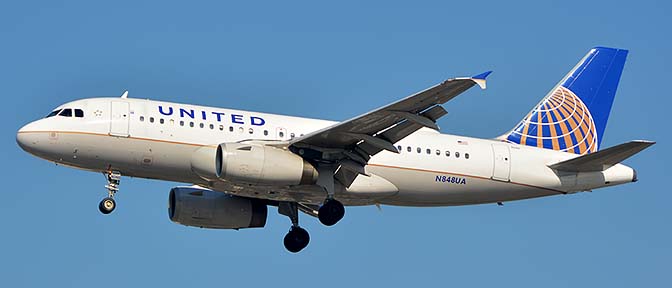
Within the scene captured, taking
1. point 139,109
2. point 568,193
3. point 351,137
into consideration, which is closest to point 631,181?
point 568,193

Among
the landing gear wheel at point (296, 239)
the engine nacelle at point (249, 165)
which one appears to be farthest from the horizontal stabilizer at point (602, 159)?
the engine nacelle at point (249, 165)

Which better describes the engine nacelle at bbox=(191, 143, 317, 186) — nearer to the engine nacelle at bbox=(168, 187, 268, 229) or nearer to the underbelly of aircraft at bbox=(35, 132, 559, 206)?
the underbelly of aircraft at bbox=(35, 132, 559, 206)

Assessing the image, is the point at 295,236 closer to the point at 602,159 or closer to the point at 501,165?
the point at 501,165

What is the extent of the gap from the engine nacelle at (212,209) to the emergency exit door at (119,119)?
5.22 m

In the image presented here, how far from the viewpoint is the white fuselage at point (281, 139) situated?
40562mm

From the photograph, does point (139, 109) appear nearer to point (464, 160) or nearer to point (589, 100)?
point (464, 160)

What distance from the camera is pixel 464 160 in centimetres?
4353

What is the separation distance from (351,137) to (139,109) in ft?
22.2

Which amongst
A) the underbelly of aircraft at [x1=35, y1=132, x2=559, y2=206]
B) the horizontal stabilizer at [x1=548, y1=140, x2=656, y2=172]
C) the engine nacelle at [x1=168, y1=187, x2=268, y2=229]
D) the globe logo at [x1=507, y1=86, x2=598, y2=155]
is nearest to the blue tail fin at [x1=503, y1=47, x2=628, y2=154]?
the globe logo at [x1=507, y1=86, x2=598, y2=155]

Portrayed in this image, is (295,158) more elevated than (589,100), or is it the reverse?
(589,100)

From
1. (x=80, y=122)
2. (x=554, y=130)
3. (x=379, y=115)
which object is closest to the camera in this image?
(x=379, y=115)

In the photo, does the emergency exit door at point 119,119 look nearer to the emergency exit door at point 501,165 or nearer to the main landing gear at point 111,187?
the main landing gear at point 111,187

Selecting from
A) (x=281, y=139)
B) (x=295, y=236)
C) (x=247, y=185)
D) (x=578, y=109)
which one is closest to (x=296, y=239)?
(x=295, y=236)

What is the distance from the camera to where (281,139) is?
138ft
